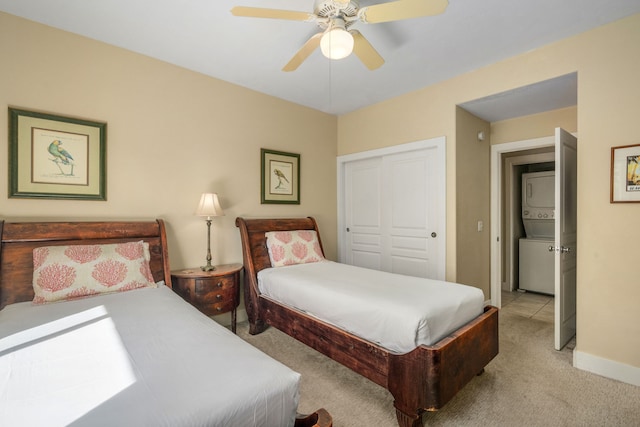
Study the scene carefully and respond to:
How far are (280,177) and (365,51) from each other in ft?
6.61

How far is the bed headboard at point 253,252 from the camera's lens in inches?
117

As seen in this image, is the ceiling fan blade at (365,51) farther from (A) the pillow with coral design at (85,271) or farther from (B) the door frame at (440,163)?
(A) the pillow with coral design at (85,271)

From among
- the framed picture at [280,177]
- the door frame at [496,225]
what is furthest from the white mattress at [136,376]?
the door frame at [496,225]

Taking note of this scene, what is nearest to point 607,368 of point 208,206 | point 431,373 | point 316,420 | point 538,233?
point 431,373

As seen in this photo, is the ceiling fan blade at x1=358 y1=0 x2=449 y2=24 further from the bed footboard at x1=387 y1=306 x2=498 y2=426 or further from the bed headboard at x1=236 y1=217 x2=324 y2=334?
the bed headboard at x1=236 y1=217 x2=324 y2=334

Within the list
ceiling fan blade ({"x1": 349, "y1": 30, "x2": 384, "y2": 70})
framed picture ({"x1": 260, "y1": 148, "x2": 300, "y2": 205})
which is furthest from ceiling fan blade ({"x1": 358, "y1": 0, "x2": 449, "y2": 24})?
framed picture ({"x1": 260, "y1": 148, "x2": 300, "y2": 205})

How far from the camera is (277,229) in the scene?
347 cm

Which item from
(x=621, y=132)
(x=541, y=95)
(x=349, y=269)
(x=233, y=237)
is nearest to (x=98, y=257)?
(x=233, y=237)

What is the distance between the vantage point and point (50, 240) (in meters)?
2.17

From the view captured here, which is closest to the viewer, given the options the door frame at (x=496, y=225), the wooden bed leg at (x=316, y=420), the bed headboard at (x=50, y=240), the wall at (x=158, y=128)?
the wooden bed leg at (x=316, y=420)

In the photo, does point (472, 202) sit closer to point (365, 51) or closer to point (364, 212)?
point (364, 212)

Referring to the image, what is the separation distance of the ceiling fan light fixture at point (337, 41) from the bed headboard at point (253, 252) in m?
1.99

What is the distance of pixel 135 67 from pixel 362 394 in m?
3.34

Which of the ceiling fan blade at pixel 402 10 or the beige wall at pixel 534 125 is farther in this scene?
the beige wall at pixel 534 125
